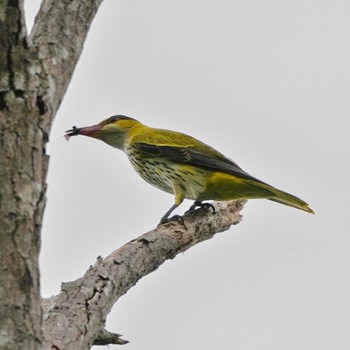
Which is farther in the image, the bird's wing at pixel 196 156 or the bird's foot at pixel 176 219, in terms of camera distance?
the bird's wing at pixel 196 156

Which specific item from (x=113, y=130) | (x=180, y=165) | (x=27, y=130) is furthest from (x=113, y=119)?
(x=27, y=130)

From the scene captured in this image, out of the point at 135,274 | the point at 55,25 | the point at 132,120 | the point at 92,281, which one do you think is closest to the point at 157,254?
the point at 135,274

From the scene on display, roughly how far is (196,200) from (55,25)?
424 cm

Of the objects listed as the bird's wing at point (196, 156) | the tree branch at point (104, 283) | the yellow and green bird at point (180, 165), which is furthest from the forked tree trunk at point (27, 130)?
the bird's wing at point (196, 156)

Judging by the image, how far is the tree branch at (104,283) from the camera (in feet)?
14.5

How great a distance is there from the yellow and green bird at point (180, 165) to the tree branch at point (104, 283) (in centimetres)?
53

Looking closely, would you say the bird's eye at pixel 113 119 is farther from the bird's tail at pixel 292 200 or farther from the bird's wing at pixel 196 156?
the bird's tail at pixel 292 200

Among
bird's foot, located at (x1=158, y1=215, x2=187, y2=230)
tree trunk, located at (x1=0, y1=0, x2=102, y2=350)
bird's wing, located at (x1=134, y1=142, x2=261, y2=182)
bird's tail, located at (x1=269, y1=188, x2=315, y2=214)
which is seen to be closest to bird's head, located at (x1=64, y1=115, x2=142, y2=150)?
bird's wing, located at (x1=134, y1=142, x2=261, y2=182)

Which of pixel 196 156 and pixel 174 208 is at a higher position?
pixel 196 156

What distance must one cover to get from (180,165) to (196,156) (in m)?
0.19

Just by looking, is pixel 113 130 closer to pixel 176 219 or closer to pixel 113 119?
pixel 113 119

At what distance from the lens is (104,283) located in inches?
195

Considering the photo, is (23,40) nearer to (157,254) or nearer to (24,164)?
(24,164)

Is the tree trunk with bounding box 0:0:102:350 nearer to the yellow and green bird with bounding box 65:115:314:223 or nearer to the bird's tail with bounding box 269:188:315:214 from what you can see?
the yellow and green bird with bounding box 65:115:314:223
